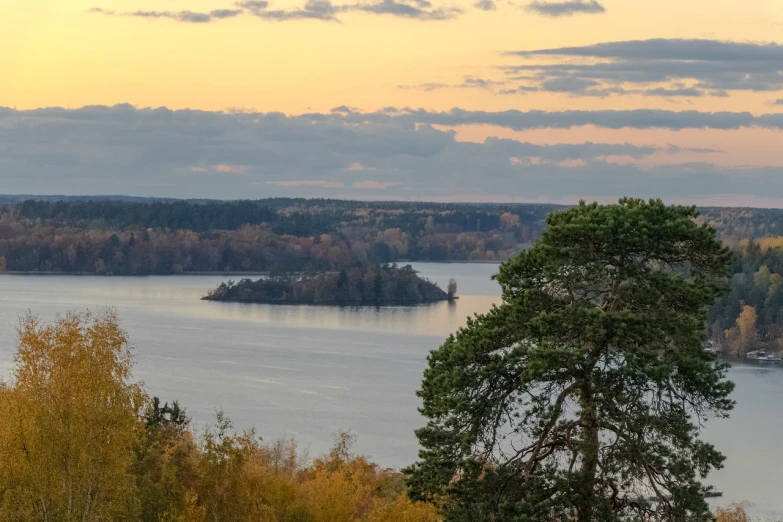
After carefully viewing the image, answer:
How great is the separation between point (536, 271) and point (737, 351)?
48137mm

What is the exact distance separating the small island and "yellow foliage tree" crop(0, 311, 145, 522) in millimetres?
65293

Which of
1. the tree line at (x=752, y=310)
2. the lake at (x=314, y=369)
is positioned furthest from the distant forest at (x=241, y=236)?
the tree line at (x=752, y=310)

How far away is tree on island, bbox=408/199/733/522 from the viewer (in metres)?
7.89

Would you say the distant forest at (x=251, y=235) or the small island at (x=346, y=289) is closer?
the small island at (x=346, y=289)

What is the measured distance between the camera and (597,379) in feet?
26.3

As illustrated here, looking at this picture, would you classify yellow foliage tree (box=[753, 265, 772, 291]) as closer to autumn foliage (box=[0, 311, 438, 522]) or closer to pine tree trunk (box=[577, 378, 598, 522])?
autumn foliage (box=[0, 311, 438, 522])

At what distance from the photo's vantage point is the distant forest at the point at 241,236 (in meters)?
101

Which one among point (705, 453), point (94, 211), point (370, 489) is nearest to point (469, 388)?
point (705, 453)

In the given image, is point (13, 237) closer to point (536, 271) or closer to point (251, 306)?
point (251, 306)

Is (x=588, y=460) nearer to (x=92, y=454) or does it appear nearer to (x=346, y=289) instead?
(x=92, y=454)

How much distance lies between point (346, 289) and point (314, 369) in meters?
37.1

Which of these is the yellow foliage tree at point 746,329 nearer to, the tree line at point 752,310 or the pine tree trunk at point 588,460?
the tree line at point 752,310

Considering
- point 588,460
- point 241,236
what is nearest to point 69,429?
point 588,460

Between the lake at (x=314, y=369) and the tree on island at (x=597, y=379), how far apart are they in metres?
14.8
